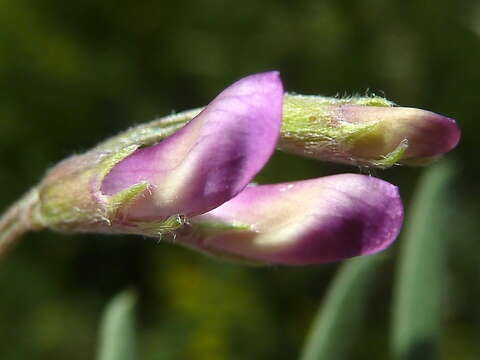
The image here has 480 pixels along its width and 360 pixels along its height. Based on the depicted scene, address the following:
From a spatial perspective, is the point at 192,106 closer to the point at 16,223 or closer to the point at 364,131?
the point at 16,223

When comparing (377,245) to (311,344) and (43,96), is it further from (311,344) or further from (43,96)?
(43,96)

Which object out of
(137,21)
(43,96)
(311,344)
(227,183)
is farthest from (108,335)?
(137,21)

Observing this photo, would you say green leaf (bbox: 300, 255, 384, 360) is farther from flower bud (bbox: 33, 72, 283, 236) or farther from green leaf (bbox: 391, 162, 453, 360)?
flower bud (bbox: 33, 72, 283, 236)

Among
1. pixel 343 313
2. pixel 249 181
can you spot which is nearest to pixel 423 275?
pixel 343 313

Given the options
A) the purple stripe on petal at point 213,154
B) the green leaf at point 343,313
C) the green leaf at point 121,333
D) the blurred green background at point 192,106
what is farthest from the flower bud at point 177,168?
the blurred green background at point 192,106

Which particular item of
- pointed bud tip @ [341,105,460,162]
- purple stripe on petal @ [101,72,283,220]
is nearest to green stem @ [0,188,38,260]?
purple stripe on petal @ [101,72,283,220]
